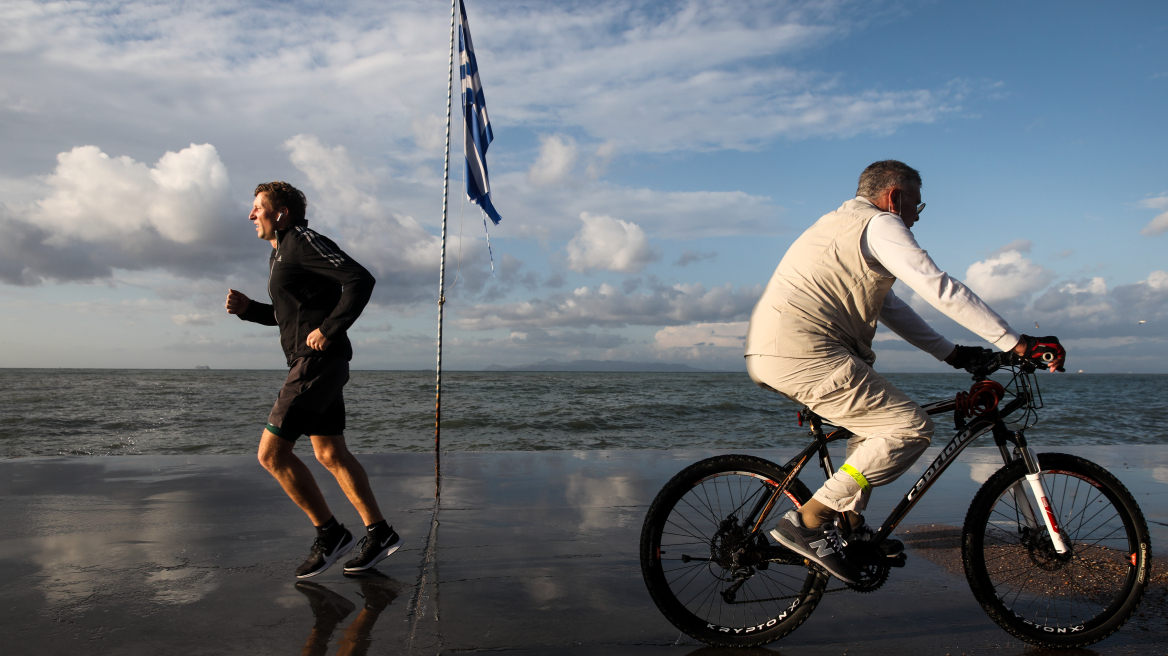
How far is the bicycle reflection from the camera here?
2383 mm

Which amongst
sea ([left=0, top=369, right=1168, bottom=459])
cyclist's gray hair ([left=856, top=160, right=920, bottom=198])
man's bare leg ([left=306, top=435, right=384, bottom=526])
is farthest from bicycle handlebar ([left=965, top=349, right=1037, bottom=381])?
sea ([left=0, top=369, right=1168, bottom=459])

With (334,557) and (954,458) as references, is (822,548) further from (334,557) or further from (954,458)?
(334,557)

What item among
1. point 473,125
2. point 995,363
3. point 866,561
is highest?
point 473,125

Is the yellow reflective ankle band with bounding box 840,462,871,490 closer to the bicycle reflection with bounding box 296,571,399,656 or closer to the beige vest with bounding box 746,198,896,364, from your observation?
the beige vest with bounding box 746,198,896,364

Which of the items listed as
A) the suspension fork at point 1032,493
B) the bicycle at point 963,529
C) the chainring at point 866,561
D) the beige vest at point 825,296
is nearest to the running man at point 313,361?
the bicycle at point 963,529

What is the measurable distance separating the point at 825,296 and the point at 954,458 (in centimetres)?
81

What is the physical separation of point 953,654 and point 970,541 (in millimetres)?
423

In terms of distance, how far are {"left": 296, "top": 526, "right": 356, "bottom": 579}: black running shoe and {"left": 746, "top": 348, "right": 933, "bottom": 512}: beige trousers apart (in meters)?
2.33

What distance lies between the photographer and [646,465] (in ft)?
20.6

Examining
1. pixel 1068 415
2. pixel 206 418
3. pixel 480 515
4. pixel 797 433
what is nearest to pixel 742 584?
pixel 480 515

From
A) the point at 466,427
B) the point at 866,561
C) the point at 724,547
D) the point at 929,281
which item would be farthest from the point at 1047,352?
the point at 466,427

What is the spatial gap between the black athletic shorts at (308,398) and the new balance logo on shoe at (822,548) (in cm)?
219

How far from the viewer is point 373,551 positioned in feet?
10.7

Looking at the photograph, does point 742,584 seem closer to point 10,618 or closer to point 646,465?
point 10,618
